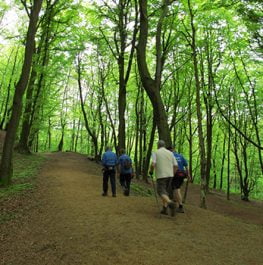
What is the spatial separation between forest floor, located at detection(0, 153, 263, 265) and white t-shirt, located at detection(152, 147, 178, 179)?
3.81 ft

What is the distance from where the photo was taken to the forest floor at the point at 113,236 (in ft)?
16.4

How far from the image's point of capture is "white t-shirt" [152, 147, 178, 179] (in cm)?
782

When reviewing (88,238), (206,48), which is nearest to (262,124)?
(206,48)

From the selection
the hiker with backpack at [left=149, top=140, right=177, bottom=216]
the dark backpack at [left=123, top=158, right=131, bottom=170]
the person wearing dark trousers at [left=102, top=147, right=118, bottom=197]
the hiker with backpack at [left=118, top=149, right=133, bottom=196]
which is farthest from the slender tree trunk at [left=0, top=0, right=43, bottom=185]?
the hiker with backpack at [left=149, top=140, right=177, bottom=216]

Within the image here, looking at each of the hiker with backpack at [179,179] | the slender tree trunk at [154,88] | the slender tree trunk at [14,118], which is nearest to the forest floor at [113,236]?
the hiker with backpack at [179,179]

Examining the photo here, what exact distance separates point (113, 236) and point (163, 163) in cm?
280

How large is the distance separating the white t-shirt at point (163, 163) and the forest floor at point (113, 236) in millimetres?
1163

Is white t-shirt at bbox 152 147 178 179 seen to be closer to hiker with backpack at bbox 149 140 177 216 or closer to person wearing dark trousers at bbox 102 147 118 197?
hiker with backpack at bbox 149 140 177 216

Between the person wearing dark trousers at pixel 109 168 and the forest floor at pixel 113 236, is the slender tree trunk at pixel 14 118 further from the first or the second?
the person wearing dark trousers at pixel 109 168

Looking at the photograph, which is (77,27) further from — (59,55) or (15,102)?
(15,102)

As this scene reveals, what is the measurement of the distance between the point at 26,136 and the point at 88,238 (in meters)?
16.4

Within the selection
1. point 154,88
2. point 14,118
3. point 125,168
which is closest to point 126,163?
point 125,168

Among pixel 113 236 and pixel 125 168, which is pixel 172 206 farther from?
pixel 125 168

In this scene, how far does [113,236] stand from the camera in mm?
5742
